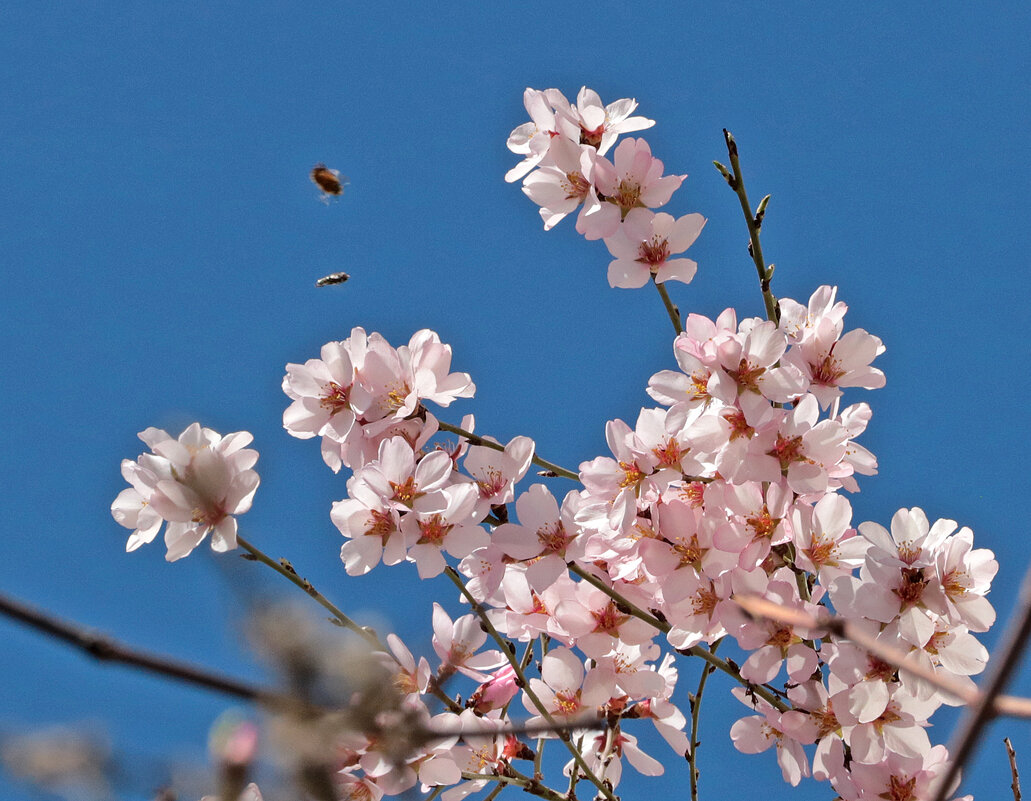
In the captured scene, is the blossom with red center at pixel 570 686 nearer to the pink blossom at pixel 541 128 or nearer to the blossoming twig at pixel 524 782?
the blossoming twig at pixel 524 782

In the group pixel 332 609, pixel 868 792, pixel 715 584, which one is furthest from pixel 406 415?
pixel 868 792

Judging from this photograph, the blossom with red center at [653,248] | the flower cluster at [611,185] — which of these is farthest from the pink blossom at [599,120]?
the blossom with red center at [653,248]

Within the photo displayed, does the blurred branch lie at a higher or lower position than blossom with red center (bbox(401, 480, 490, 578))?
lower

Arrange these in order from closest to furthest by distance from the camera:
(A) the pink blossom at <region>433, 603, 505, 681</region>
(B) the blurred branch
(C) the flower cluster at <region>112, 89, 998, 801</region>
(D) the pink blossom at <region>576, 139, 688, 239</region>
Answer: (B) the blurred branch, (C) the flower cluster at <region>112, 89, 998, 801</region>, (A) the pink blossom at <region>433, 603, 505, 681</region>, (D) the pink blossom at <region>576, 139, 688, 239</region>

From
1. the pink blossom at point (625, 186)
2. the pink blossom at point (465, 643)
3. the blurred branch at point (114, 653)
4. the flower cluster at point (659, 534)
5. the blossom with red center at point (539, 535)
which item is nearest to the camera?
the blurred branch at point (114, 653)

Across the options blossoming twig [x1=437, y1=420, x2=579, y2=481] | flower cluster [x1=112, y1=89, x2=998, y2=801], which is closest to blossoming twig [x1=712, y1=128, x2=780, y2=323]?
flower cluster [x1=112, y1=89, x2=998, y2=801]

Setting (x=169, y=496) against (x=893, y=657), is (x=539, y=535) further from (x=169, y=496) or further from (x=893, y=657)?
(x=893, y=657)

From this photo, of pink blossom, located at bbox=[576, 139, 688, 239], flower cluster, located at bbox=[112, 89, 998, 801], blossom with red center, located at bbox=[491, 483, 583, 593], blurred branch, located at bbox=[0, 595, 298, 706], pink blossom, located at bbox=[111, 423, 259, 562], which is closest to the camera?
blurred branch, located at bbox=[0, 595, 298, 706]

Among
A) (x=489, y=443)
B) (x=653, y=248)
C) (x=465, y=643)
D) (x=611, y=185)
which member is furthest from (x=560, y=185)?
(x=465, y=643)

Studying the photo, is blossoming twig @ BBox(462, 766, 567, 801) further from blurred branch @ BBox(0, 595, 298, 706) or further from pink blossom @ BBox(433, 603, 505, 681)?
blurred branch @ BBox(0, 595, 298, 706)

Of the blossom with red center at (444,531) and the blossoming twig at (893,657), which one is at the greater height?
the blossom with red center at (444,531)
